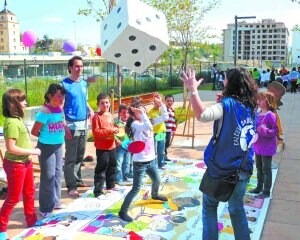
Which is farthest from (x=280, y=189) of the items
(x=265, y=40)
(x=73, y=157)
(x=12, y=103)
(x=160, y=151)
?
(x=265, y=40)

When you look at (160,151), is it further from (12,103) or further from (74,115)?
(12,103)

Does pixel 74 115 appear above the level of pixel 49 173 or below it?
above

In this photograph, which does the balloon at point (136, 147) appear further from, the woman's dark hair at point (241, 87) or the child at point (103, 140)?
the woman's dark hair at point (241, 87)

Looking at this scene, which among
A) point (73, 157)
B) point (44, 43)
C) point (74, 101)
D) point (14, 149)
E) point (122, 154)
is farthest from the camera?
point (44, 43)

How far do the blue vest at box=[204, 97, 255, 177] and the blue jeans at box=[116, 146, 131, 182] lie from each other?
8.26 feet

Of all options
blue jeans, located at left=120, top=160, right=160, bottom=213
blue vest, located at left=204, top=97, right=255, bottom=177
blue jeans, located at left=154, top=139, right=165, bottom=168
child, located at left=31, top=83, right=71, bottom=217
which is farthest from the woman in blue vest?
blue jeans, located at left=154, top=139, right=165, bottom=168

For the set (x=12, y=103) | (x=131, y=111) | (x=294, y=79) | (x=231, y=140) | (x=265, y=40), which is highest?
(x=265, y=40)

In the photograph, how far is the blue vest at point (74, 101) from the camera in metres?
4.75

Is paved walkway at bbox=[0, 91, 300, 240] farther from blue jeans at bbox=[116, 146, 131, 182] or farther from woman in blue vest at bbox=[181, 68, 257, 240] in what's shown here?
woman in blue vest at bbox=[181, 68, 257, 240]

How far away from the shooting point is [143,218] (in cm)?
413

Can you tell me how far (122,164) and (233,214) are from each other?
107 inches

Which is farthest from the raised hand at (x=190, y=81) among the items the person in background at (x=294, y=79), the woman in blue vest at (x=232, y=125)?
the person in background at (x=294, y=79)

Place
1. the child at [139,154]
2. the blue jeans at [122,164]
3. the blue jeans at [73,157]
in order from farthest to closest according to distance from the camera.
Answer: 1. the blue jeans at [122,164]
2. the blue jeans at [73,157]
3. the child at [139,154]

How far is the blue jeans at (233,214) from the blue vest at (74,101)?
7.62ft
